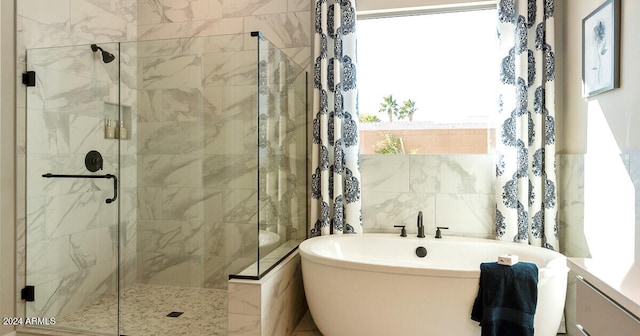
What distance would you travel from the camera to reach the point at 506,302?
6.50ft

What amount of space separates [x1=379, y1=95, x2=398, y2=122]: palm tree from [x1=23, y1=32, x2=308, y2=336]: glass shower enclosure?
0.86 m

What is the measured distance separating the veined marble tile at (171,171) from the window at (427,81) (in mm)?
1366

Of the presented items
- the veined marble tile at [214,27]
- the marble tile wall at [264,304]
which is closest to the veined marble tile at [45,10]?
the veined marble tile at [214,27]

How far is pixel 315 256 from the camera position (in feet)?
7.67

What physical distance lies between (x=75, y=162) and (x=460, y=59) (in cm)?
303

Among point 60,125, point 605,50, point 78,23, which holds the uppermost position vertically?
point 78,23

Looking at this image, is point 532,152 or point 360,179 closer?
point 532,152

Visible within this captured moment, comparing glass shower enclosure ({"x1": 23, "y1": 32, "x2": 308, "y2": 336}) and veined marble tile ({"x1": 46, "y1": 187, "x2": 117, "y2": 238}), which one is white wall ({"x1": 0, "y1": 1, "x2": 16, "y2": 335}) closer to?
Answer: glass shower enclosure ({"x1": 23, "y1": 32, "x2": 308, "y2": 336})

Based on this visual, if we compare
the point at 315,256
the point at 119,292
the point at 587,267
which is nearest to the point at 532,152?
the point at 587,267

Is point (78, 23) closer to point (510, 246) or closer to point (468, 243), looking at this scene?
point (468, 243)

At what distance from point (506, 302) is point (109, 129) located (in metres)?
2.77

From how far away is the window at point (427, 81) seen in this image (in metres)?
3.01

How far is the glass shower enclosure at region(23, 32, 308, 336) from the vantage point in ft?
8.46

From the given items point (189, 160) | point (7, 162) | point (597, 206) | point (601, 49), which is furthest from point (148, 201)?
point (601, 49)
